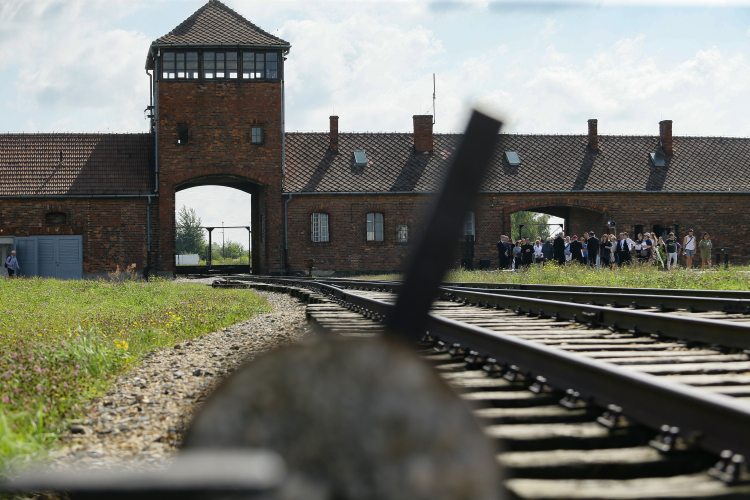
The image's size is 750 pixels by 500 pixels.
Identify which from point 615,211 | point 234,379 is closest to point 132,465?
point 234,379

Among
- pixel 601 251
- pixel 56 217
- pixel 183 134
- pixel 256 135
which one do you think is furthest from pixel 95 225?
pixel 601 251

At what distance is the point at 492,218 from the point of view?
3231 centimetres

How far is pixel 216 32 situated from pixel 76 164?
9185 mm

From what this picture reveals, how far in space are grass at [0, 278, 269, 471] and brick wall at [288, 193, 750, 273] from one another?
1637 cm

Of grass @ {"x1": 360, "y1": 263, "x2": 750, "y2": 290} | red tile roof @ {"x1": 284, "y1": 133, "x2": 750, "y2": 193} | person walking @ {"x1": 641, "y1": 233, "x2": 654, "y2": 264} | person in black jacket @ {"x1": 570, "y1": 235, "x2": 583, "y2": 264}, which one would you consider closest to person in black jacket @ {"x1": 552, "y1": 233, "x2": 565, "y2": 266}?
person in black jacket @ {"x1": 570, "y1": 235, "x2": 583, "y2": 264}

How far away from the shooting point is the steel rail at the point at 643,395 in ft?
7.97

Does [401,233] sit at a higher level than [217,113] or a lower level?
lower

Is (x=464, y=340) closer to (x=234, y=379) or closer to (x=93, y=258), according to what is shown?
(x=234, y=379)

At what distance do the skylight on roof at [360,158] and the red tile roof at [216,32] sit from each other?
6.76 meters

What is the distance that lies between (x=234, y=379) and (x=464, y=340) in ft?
11.8

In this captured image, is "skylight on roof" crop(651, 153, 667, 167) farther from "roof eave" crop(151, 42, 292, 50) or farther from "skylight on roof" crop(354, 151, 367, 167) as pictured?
"roof eave" crop(151, 42, 292, 50)

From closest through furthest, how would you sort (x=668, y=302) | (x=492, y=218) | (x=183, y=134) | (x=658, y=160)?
(x=668, y=302) → (x=183, y=134) → (x=492, y=218) → (x=658, y=160)

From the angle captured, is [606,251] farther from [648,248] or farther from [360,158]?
[360,158]

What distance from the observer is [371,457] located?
1.31 metres
